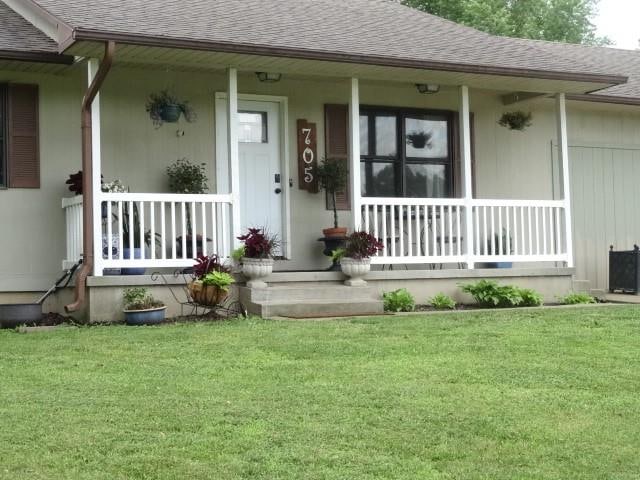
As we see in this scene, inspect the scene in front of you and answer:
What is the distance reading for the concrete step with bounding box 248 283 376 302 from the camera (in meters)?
8.57

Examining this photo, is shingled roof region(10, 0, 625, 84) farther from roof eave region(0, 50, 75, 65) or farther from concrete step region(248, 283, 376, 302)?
concrete step region(248, 283, 376, 302)

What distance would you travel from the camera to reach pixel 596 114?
40.2 ft

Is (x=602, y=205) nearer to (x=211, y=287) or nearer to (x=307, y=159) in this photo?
(x=307, y=159)

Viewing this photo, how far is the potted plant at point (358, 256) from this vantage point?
357 inches

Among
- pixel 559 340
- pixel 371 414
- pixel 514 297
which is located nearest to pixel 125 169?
pixel 514 297

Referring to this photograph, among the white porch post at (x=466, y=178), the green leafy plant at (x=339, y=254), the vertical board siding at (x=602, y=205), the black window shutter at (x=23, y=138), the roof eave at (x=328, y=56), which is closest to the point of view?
the roof eave at (x=328, y=56)

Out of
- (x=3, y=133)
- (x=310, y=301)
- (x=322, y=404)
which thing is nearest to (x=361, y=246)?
(x=310, y=301)

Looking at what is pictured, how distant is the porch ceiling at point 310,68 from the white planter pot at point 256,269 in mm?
2057

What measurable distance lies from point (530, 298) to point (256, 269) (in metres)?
3.12

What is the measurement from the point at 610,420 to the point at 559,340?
7.99 feet

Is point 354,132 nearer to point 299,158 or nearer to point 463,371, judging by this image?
point 299,158

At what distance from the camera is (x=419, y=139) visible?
11.1m

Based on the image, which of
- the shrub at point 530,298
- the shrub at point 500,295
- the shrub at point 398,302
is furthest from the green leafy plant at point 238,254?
the shrub at point 530,298

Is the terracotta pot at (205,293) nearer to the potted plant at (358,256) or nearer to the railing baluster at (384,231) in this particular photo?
the potted plant at (358,256)
